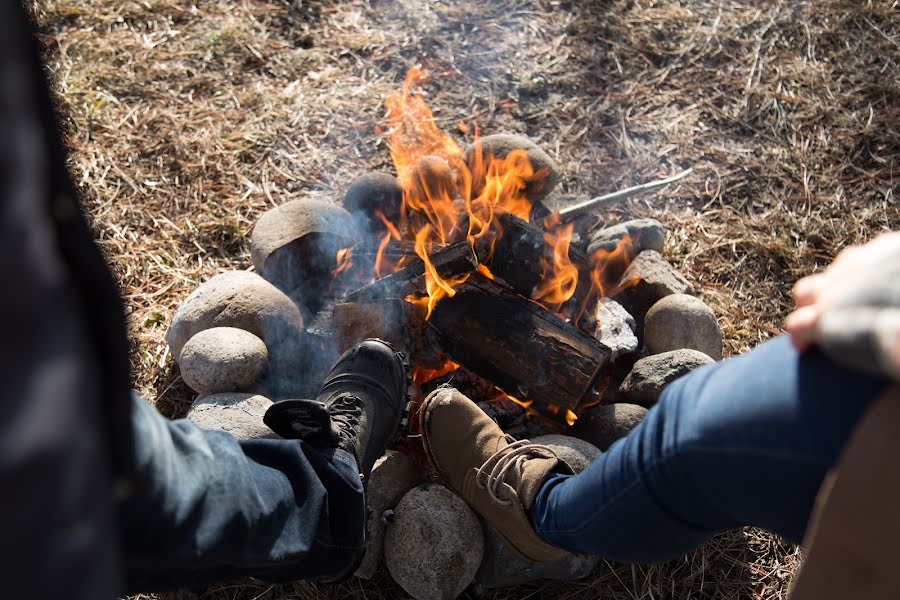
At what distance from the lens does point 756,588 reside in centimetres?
232

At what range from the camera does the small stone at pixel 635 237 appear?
3.04m

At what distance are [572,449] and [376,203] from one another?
4.24ft

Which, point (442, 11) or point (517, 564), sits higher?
point (442, 11)

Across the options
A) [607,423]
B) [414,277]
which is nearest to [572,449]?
Answer: [607,423]

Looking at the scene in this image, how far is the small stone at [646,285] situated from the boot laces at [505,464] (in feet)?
2.81

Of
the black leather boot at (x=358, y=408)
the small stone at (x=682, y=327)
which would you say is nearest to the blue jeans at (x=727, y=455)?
the black leather boot at (x=358, y=408)

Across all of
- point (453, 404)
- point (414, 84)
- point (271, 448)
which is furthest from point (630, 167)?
point (271, 448)

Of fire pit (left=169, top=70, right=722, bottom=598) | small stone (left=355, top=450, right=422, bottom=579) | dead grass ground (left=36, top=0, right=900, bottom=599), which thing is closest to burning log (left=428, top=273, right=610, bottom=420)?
fire pit (left=169, top=70, right=722, bottom=598)

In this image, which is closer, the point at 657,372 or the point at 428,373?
the point at 657,372

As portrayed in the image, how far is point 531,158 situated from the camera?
10.2ft

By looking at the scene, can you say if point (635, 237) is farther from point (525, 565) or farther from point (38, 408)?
point (38, 408)

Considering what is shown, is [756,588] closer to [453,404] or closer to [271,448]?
[453,404]

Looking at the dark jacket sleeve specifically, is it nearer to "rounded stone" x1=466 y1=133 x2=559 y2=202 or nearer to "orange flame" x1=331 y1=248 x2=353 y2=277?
"orange flame" x1=331 y1=248 x2=353 y2=277

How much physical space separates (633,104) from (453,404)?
239 centimetres
